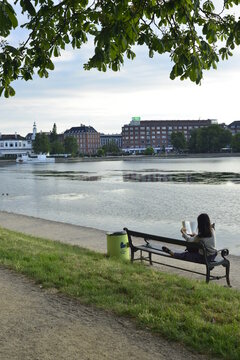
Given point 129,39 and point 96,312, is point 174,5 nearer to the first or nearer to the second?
point 129,39

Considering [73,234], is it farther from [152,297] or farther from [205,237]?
[152,297]

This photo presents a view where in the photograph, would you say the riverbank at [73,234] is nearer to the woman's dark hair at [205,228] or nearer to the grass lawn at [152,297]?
the woman's dark hair at [205,228]

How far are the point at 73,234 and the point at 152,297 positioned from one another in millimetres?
11499

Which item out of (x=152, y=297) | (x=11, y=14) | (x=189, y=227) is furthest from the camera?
(x=189, y=227)

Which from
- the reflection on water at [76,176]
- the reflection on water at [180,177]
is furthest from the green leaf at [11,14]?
the reflection on water at [76,176]

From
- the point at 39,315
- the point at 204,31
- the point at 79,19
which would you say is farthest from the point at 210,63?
the point at 39,315

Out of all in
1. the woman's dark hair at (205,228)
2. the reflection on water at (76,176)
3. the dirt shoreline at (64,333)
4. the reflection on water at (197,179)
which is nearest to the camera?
the dirt shoreline at (64,333)

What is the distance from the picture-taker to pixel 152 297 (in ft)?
22.8

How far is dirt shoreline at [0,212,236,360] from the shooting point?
4.89 m

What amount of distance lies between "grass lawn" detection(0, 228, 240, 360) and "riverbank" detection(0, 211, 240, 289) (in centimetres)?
234

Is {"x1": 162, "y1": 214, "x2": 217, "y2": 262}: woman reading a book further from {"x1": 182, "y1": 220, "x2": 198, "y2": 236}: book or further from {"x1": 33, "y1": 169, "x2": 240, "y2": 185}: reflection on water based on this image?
{"x1": 33, "y1": 169, "x2": 240, "y2": 185}: reflection on water

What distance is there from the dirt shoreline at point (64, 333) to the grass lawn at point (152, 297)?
9.0 inches

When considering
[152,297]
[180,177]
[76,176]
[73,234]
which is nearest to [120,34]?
[152,297]

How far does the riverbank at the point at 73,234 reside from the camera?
36.2 ft
